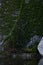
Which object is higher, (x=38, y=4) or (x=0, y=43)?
(x=38, y=4)

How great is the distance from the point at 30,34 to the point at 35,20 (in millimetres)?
527

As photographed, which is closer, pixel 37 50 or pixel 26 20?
pixel 37 50

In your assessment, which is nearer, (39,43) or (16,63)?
(16,63)

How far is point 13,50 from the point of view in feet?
45.6

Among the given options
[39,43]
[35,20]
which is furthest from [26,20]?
[39,43]

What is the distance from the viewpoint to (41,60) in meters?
12.6

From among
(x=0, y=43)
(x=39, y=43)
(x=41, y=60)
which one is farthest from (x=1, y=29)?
(x=41, y=60)

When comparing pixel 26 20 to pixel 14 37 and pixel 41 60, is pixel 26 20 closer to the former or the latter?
pixel 14 37

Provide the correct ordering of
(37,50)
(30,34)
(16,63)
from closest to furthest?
(16,63), (37,50), (30,34)

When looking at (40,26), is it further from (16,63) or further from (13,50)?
(16,63)

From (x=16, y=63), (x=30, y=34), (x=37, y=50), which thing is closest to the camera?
(x=16, y=63)

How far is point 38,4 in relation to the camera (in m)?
15.2

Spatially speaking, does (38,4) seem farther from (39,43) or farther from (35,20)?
(39,43)

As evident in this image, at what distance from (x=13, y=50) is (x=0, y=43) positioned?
872 mm
